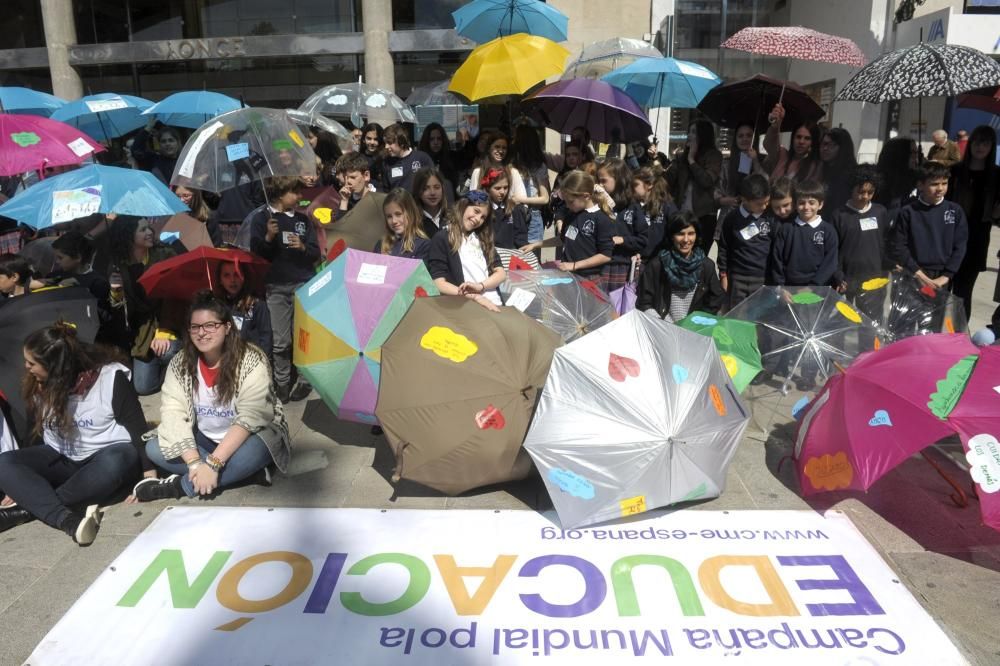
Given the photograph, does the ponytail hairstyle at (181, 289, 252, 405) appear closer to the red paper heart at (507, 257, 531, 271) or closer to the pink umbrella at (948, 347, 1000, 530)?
the red paper heart at (507, 257, 531, 271)

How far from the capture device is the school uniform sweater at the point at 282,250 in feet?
17.4

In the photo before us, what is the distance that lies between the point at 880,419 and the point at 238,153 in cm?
442

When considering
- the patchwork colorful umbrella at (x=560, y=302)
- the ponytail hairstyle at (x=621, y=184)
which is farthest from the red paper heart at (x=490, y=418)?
the ponytail hairstyle at (x=621, y=184)

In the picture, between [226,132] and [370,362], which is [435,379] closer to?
[370,362]

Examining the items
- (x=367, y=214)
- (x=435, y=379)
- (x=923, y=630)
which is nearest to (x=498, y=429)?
(x=435, y=379)

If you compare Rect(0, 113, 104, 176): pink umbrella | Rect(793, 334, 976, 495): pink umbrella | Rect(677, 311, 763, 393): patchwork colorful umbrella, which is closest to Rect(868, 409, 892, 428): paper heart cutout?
Rect(793, 334, 976, 495): pink umbrella

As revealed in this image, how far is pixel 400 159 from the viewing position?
7004 mm

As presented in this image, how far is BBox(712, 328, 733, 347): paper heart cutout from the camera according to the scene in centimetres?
473

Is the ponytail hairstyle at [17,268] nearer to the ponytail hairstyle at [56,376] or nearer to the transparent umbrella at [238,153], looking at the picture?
the transparent umbrella at [238,153]

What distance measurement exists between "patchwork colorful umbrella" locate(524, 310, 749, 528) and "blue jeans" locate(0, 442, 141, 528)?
2.25 m

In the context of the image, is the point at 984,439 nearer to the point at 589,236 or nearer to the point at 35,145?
the point at 589,236

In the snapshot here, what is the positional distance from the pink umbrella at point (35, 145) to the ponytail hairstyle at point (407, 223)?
293 centimetres

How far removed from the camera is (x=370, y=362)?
396 cm

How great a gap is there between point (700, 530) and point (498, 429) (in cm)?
114
